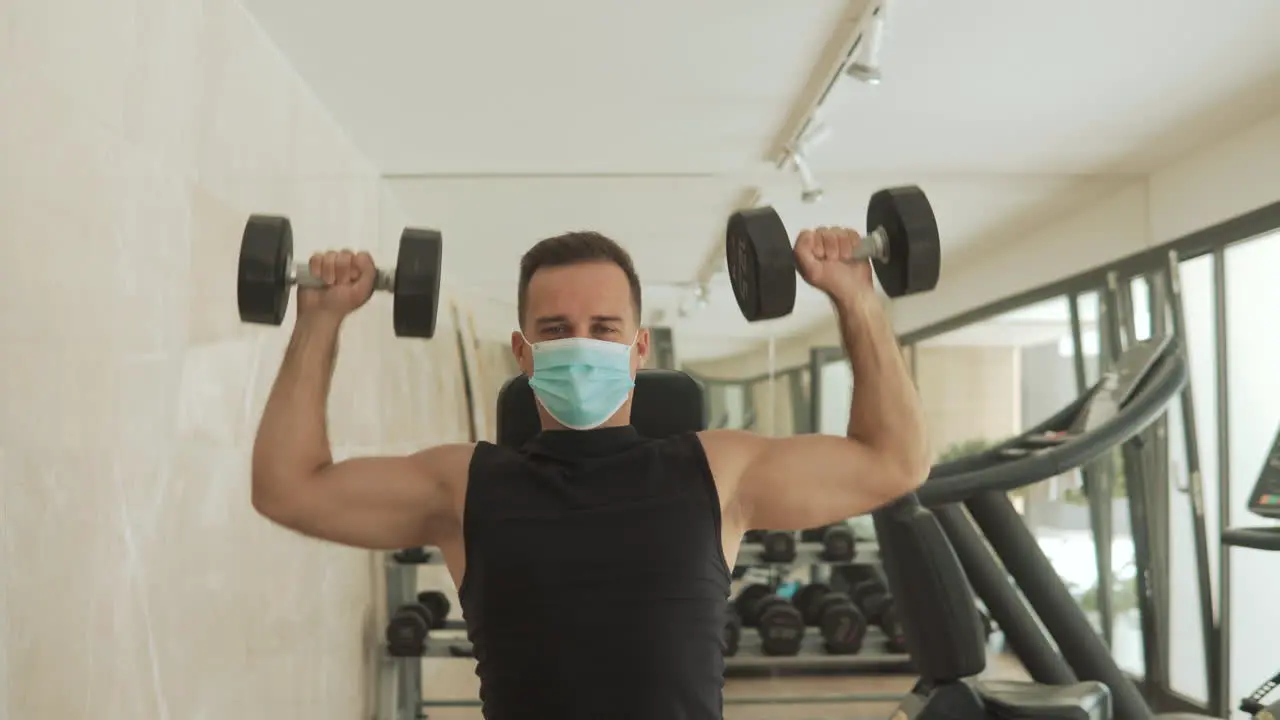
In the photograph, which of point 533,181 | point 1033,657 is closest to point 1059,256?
point 533,181

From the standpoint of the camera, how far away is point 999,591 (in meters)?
2.00

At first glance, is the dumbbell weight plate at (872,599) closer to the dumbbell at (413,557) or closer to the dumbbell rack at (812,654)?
the dumbbell rack at (812,654)

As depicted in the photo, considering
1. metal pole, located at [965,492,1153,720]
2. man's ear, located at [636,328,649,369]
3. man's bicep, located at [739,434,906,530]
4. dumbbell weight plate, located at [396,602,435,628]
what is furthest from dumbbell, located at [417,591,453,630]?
man's bicep, located at [739,434,906,530]

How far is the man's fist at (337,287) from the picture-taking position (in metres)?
1.21

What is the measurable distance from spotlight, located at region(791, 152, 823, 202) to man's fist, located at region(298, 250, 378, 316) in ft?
8.07

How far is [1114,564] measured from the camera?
4.30 meters

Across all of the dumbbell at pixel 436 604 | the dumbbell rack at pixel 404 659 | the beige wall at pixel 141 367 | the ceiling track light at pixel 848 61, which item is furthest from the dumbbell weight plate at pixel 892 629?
the beige wall at pixel 141 367

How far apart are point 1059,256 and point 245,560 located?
353cm

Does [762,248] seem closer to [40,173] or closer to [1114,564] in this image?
[40,173]

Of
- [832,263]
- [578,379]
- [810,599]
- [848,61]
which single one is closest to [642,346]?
[578,379]

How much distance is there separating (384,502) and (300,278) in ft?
0.95

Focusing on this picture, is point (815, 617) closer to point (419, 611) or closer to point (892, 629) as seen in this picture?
point (892, 629)

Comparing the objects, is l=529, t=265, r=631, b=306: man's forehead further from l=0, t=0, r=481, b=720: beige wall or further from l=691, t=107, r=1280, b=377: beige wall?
l=691, t=107, r=1280, b=377: beige wall

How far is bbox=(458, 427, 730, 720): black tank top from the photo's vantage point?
1.00 meters
